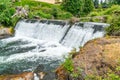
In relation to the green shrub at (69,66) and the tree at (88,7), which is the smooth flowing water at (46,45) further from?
the tree at (88,7)

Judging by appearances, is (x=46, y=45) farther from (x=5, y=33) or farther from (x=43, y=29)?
(x=5, y=33)

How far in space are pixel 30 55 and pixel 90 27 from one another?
224 inches

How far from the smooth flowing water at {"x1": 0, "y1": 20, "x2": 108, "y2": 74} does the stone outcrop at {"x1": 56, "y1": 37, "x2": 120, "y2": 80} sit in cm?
770

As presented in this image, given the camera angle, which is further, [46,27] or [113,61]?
[46,27]

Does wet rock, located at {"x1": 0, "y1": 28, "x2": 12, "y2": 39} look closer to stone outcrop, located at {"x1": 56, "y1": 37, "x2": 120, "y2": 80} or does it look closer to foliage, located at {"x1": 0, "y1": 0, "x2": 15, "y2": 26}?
foliage, located at {"x1": 0, "y1": 0, "x2": 15, "y2": 26}

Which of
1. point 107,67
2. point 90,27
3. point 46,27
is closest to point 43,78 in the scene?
point 107,67

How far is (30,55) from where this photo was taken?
64.0 ft

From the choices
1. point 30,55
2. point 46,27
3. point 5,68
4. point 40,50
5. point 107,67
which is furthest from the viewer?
point 46,27

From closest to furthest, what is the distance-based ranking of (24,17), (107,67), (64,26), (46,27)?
1. (107,67)
2. (64,26)
3. (46,27)
4. (24,17)

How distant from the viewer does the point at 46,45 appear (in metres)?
23.7

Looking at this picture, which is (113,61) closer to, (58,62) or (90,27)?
(58,62)

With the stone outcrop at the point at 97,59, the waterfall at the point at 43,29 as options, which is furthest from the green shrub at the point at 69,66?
the waterfall at the point at 43,29

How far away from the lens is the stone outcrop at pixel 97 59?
6.96 m

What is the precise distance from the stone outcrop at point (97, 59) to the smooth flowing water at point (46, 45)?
7697 mm
